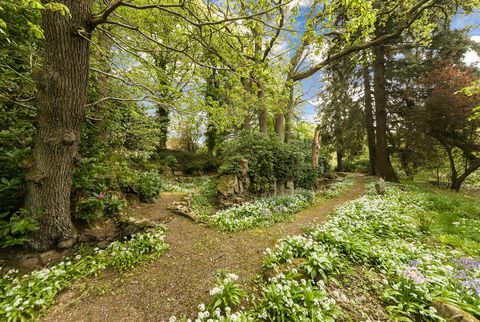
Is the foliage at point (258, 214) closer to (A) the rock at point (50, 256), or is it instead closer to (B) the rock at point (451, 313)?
(A) the rock at point (50, 256)

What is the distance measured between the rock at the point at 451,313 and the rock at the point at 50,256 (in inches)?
208

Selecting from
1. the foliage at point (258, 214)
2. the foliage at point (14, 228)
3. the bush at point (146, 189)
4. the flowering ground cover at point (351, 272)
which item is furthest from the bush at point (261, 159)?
the foliage at point (14, 228)

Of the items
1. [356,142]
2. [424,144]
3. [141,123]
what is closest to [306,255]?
[141,123]

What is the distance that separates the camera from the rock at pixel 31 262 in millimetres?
2742

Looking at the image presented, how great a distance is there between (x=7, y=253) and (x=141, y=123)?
5.96 m

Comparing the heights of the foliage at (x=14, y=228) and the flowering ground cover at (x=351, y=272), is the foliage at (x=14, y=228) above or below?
above

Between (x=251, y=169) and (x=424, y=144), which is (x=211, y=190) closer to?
(x=251, y=169)

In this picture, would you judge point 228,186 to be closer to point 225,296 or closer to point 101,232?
point 101,232

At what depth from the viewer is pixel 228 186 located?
19.7 feet

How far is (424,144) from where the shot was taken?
10109mm

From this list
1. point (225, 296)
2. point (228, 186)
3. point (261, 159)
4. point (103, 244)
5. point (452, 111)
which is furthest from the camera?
point (452, 111)

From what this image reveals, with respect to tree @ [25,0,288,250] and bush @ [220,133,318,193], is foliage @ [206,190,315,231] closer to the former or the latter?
bush @ [220,133,318,193]

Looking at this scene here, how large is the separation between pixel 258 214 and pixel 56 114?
15.0 feet

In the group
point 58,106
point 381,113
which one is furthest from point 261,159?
point 381,113
